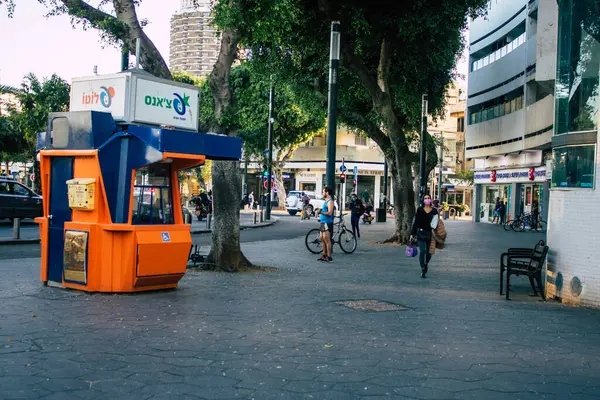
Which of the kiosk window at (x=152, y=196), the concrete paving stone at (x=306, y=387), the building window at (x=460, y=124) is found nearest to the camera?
the concrete paving stone at (x=306, y=387)

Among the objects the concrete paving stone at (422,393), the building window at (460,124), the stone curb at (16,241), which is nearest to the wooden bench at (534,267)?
the concrete paving stone at (422,393)

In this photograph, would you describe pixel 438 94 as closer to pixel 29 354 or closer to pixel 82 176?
pixel 82 176

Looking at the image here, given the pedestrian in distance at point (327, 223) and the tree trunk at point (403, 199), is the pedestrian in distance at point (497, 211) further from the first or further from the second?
the pedestrian in distance at point (327, 223)

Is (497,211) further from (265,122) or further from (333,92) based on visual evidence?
(333,92)

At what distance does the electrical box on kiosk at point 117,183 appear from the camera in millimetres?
10109

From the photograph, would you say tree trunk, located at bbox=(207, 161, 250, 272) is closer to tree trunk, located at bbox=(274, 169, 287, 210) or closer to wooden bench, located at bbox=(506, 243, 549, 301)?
wooden bench, located at bbox=(506, 243, 549, 301)

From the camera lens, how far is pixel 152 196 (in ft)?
35.3

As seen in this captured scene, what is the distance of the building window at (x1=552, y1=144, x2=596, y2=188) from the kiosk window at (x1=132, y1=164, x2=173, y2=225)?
622 cm

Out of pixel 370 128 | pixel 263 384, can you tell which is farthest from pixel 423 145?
pixel 263 384

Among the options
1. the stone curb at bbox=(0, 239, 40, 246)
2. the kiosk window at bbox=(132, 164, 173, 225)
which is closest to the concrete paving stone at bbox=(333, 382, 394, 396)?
the kiosk window at bbox=(132, 164, 173, 225)

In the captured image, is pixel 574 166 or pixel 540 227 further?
pixel 540 227

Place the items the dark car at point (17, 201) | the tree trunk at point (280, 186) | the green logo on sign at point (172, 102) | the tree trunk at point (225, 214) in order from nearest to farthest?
the green logo on sign at point (172, 102) → the tree trunk at point (225, 214) → the dark car at point (17, 201) → the tree trunk at point (280, 186)

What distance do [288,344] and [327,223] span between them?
34.1ft

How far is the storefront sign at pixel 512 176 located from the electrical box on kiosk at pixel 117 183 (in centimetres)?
3156
